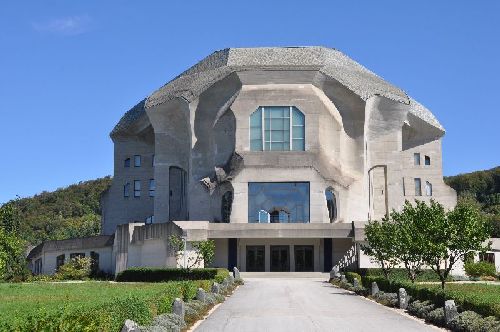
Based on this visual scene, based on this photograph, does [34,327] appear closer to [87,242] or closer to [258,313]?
[258,313]

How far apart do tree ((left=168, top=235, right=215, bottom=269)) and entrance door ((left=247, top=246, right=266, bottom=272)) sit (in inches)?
232

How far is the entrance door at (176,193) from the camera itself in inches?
2788

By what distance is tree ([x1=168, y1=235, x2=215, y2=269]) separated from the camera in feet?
162

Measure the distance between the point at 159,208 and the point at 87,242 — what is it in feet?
24.2

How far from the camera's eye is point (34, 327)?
10.7m

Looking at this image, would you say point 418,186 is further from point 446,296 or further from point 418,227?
point 446,296

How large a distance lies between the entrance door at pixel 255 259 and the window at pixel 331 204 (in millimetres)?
6924

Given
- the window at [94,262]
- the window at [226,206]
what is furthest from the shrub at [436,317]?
the window at [94,262]

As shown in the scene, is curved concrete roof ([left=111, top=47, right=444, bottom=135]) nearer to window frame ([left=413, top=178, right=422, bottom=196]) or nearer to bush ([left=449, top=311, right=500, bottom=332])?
window frame ([left=413, top=178, right=422, bottom=196])

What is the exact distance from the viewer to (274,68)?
62.1 metres

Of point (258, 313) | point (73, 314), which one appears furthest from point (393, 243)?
point (73, 314)

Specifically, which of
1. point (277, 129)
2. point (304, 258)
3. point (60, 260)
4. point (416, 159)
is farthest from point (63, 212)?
point (304, 258)

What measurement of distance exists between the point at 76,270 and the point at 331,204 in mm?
22377

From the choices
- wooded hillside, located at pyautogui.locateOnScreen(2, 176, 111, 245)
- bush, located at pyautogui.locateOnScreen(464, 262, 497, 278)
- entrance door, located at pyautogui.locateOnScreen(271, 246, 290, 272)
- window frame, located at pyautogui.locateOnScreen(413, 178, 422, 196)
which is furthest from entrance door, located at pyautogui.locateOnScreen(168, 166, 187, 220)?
wooded hillside, located at pyautogui.locateOnScreen(2, 176, 111, 245)
